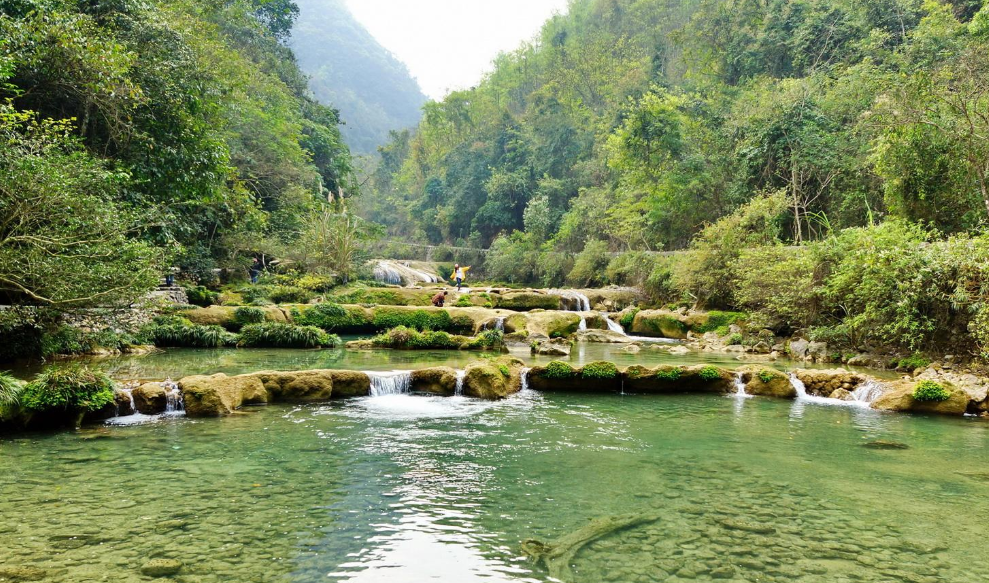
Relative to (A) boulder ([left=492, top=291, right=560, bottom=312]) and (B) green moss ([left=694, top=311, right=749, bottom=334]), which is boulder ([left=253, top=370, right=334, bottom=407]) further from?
(B) green moss ([left=694, top=311, right=749, bottom=334])

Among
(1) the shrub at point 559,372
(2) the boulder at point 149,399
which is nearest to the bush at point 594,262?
(1) the shrub at point 559,372

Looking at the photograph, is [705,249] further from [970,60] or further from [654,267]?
[970,60]

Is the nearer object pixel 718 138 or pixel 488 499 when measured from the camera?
pixel 488 499

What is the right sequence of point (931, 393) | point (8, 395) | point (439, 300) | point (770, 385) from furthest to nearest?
point (439, 300) < point (770, 385) < point (931, 393) < point (8, 395)

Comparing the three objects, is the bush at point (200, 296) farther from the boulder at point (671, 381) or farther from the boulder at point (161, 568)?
the boulder at point (161, 568)

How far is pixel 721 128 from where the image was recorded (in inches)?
1105

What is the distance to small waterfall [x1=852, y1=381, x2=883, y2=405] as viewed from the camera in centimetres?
1032

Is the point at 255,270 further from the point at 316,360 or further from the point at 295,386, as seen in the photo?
the point at 295,386

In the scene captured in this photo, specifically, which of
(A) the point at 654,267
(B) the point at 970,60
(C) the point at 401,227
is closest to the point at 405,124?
(C) the point at 401,227

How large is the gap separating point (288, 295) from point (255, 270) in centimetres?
573

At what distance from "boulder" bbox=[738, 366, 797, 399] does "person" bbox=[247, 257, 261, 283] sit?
20796mm

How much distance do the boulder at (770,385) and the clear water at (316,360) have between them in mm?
1913

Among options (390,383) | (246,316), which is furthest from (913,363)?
(246,316)

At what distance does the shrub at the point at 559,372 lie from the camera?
37.1 feet
